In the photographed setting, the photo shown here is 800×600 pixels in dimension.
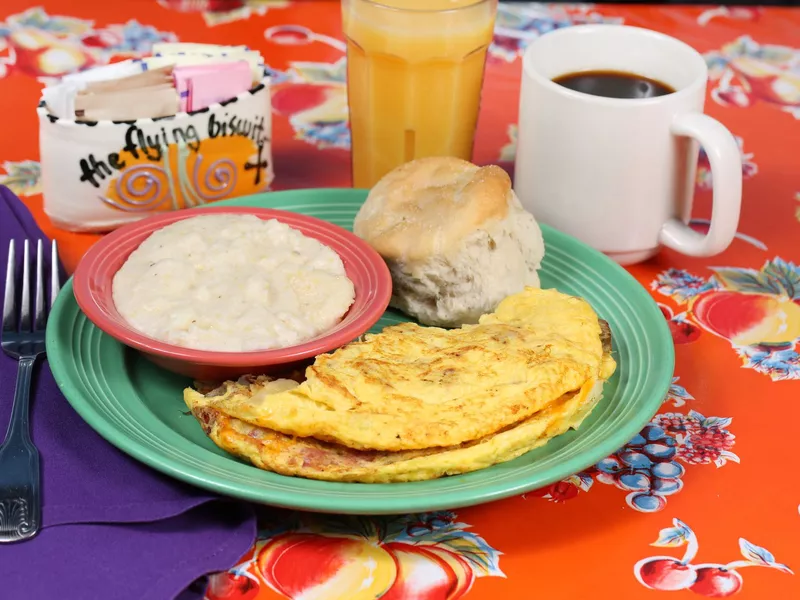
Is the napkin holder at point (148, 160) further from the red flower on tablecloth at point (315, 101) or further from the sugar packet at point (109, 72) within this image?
the red flower on tablecloth at point (315, 101)

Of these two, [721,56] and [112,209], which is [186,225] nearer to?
[112,209]

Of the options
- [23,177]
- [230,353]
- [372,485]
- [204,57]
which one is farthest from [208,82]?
[372,485]

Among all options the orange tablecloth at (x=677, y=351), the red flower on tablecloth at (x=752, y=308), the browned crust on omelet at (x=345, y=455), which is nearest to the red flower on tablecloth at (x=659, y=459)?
the orange tablecloth at (x=677, y=351)

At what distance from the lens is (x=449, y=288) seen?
5.58 feet

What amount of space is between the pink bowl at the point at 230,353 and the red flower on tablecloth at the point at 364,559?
0.24 metres

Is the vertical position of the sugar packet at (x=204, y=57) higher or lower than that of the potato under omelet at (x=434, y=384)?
higher

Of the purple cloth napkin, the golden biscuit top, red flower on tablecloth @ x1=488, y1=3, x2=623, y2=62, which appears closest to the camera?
the purple cloth napkin

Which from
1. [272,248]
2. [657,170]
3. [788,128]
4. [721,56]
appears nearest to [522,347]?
[272,248]

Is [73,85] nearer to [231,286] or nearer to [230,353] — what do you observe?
[231,286]

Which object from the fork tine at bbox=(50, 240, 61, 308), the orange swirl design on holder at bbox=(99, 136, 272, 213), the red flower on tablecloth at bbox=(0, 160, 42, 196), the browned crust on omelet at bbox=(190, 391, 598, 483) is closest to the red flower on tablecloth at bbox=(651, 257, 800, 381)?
the browned crust on omelet at bbox=(190, 391, 598, 483)

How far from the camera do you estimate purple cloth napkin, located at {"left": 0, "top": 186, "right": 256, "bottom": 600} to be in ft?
3.95

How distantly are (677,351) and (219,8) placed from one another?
5.89ft

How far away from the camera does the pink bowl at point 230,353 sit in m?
1.42

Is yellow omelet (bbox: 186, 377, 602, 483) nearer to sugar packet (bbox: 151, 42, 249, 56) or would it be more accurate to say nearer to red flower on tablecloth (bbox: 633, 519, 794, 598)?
red flower on tablecloth (bbox: 633, 519, 794, 598)
